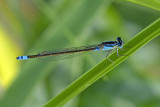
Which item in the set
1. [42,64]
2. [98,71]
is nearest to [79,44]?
[42,64]

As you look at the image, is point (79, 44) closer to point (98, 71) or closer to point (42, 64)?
point (42, 64)

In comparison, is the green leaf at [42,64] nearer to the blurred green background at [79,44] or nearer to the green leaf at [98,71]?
the blurred green background at [79,44]

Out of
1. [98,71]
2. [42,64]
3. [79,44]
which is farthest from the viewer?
[79,44]

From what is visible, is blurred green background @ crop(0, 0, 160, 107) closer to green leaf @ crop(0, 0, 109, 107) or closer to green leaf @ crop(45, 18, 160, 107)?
green leaf @ crop(0, 0, 109, 107)

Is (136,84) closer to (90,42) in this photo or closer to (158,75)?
(158,75)

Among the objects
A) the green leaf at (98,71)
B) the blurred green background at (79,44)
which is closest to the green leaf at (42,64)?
the blurred green background at (79,44)

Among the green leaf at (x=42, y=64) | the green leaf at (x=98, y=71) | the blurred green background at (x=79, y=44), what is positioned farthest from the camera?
the blurred green background at (x=79, y=44)
